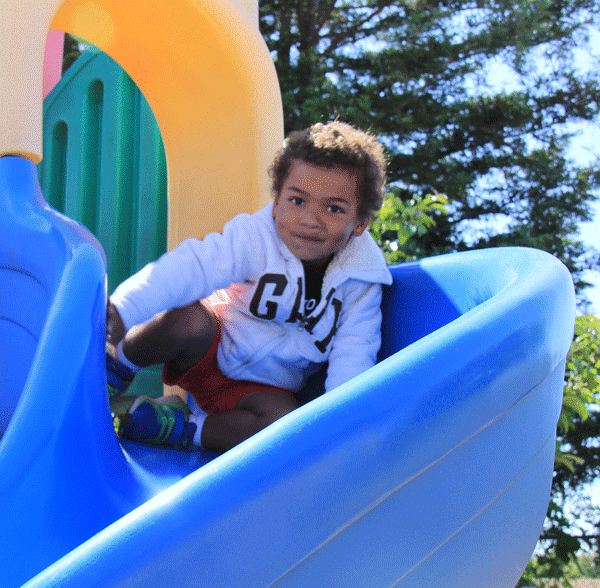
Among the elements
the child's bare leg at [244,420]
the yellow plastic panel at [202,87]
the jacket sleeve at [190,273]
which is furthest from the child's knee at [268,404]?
the yellow plastic panel at [202,87]

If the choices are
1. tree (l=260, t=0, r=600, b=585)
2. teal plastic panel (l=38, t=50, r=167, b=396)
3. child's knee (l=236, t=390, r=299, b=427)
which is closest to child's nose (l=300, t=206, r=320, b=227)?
child's knee (l=236, t=390, r=299, b=427)

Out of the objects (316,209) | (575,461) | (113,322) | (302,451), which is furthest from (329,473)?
(575,461)

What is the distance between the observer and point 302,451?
0.56m

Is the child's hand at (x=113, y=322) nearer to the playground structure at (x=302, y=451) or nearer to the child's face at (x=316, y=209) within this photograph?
the playground structure at (x=302, y=451)

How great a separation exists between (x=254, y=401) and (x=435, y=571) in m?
0.67

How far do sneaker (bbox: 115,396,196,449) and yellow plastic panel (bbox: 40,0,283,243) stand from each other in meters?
0.60

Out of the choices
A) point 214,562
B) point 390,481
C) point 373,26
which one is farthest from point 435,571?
point 373,26

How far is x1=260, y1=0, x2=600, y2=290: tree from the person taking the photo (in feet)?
18.8

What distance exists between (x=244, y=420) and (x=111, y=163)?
126cm

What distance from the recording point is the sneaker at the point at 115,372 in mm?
1353

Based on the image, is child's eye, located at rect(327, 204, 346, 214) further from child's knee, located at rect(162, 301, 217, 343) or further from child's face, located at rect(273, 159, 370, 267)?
child's knee, located at rect(162, 301, 217, 343)

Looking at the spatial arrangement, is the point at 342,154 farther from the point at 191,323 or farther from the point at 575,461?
the point at 575,461

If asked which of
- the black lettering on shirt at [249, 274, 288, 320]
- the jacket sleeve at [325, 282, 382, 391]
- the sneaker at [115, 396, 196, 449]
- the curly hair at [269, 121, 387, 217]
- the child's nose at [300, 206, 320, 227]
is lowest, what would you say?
the sneaker at [115, 396, 196, 449]

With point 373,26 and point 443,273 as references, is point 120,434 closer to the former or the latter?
point 443,273
